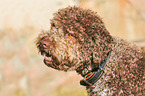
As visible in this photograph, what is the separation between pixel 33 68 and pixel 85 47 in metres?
2.27

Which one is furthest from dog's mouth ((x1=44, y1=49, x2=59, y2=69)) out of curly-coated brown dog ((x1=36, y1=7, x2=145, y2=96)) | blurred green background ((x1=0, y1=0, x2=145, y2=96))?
blurred green background ((x1=0, y1=0, x2=145, y2=96))

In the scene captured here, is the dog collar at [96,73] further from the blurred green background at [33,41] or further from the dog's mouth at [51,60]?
the blurred green background at [33,41]

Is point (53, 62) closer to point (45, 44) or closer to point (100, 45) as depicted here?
point (45, 44)

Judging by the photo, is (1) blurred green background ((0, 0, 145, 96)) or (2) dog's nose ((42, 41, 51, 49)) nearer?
(2) dog's nose ((42, 41, 51, 49))

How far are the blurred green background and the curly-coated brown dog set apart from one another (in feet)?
6.12

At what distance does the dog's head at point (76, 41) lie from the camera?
175cm

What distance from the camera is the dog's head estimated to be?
1.75 metres

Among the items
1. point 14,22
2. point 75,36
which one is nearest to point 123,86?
point 75,36

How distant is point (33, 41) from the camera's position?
3.78 m

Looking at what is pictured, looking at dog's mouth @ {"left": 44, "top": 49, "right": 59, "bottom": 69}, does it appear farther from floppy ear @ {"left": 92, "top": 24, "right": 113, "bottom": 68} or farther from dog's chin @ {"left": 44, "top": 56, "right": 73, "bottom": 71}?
floppy ear @ {"left": 92, "top": 24, "right": 113, "bottom": 68}

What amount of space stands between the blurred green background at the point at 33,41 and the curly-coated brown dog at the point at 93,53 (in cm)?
186

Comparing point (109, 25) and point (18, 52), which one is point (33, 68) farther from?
point (109, 25)

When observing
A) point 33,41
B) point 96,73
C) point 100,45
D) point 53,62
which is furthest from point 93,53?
point 33,41

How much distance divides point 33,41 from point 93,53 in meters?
2.25
